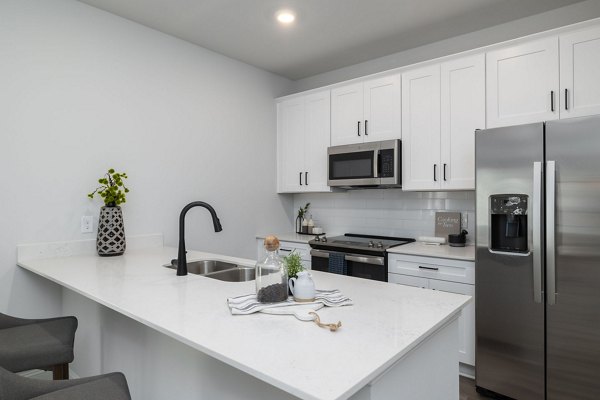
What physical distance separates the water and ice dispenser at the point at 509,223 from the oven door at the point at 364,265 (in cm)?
87

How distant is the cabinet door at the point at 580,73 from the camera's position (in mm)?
2260

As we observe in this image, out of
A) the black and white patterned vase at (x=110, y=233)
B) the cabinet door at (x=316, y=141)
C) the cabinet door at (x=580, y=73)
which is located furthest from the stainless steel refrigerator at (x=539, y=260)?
the black and white patterned vase at (x=110, y=233)

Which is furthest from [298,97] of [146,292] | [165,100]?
[146,292]

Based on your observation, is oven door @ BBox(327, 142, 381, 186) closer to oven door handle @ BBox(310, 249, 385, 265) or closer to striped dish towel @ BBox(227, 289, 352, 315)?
oven door handle @ BBox(310, 249, 385, 265)

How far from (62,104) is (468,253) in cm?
305

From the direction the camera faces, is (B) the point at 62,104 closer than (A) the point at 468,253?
Yes

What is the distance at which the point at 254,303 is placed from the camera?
1.33 m

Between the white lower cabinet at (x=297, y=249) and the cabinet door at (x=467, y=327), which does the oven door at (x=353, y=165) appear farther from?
the cabinet door at (x=467, y=327)

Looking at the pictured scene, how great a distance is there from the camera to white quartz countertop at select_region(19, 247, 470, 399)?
2.81 feet

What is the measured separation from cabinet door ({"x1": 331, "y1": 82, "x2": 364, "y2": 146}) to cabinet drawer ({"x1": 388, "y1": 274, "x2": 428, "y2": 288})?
130 cm

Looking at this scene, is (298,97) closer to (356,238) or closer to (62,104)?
(356,238)

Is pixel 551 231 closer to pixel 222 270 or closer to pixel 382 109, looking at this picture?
pixel 382 109

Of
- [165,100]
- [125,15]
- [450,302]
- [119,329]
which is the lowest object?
[119,329]

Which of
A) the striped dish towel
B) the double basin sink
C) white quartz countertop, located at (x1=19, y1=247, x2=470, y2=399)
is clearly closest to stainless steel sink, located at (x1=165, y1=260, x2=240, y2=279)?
the double basin sink
